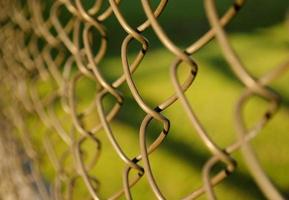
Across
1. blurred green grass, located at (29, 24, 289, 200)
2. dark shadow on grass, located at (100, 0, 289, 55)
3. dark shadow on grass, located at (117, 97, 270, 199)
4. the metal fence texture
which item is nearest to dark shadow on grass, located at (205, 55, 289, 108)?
blurred green grass, located at (29, 24, 289, 200)

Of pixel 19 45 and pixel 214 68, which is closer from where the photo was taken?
pixel 19 45

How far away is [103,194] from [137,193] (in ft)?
0.50

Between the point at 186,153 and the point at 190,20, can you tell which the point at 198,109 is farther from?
the point at 190,20

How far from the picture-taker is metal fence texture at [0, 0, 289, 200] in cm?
61

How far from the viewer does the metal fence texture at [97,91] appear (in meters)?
0.61

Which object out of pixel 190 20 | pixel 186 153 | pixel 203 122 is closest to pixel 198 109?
pixel 203 122

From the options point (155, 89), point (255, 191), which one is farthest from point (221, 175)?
point (155, 89)

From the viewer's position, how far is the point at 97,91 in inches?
52.4

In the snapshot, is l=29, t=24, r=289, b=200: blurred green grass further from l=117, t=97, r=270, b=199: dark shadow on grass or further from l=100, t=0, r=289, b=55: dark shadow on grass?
l=100, t=0, r=289, b=55: dark shadow on grass

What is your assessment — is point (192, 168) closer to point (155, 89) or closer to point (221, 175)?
point (155, 89)

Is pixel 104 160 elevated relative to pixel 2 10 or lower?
lower

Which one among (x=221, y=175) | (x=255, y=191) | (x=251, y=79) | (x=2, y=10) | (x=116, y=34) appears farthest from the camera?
(x=116, y=34)

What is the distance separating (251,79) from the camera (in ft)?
1.94

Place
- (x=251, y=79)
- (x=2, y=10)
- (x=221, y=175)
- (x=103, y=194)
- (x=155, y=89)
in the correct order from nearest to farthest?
1. (x=251, y=79)
2. (x=221, y=175)
3. (x=103, y=194)
4. (x=2, y=10)
5. (x=155, y=89)
